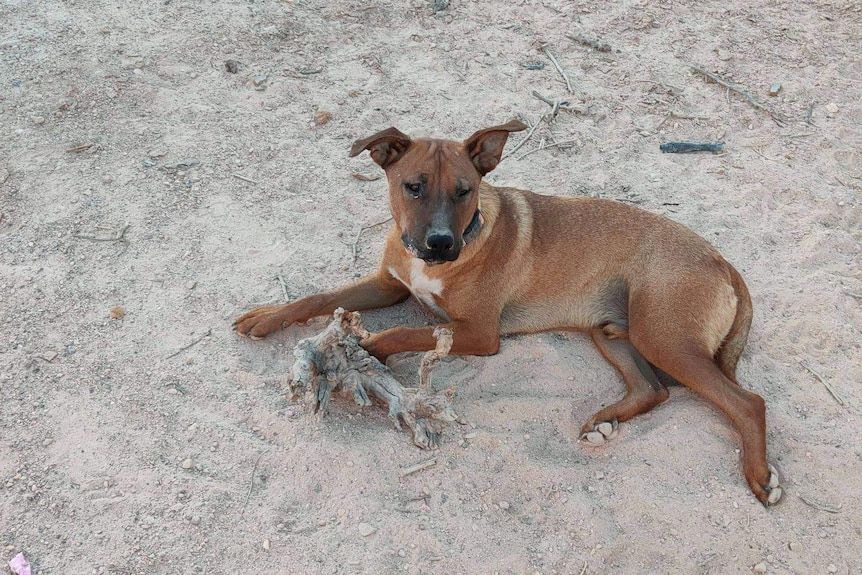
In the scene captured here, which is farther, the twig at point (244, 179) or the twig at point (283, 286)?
the twig at point (244, 179)

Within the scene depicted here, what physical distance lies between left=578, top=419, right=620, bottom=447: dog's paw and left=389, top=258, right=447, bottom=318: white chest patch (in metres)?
1.26

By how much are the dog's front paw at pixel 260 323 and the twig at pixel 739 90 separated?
5232 mm

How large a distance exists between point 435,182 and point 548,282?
117 cm

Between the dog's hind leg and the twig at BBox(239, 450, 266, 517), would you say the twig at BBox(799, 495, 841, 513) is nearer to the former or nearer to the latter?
the dog's hind leg

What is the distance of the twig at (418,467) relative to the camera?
4.01 m

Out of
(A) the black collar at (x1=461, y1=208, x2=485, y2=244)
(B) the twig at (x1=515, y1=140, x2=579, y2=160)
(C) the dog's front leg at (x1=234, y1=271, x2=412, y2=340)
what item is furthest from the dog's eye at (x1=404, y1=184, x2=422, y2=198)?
(B) the twig at (x1=515, y1=140, x2=579, y2=160)

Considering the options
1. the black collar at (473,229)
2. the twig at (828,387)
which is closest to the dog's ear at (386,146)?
the black collar at (473,229)

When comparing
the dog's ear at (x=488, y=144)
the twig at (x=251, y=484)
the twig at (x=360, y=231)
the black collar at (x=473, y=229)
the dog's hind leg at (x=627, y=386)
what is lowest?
the dog's hind leg at (x=627, y=386)

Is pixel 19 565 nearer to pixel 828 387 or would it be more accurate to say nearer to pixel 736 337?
pixel 736 337

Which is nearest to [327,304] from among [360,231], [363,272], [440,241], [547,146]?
[363,272]

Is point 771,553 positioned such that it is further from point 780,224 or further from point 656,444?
point 780,224

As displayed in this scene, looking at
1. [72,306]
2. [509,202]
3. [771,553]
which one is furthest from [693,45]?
[72,306]

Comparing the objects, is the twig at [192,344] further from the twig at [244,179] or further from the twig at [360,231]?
the twig at [244,179]

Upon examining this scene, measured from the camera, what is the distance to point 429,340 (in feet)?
15.5
